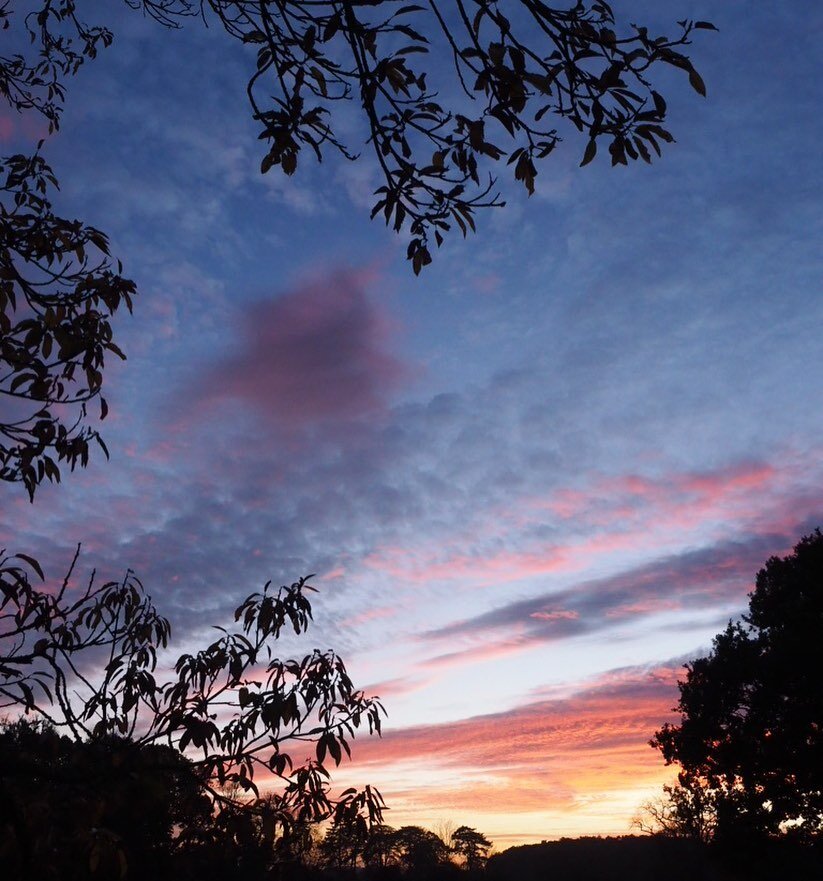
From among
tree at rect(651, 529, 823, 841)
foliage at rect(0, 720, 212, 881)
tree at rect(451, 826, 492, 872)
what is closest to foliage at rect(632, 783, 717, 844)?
tree at rect(651, 529, 823, 841)

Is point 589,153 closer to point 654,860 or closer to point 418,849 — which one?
point 654,860

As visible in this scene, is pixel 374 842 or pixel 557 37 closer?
pixel 557 37

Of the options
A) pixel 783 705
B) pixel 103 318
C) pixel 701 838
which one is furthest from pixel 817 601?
pixel 103 318

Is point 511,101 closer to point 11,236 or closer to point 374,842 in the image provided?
point 11,236

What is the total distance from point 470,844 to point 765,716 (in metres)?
83.3

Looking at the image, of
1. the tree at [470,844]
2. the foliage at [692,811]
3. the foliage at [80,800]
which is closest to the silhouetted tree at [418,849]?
the tree at [470,844]

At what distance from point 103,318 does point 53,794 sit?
2728 mm

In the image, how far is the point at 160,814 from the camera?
4.52 metres

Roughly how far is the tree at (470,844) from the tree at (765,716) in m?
75.1

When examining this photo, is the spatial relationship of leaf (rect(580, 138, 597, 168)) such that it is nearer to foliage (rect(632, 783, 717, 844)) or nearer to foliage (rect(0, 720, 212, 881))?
foliage (rect(0, 720, 212, 881))

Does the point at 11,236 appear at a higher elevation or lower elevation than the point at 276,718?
higher

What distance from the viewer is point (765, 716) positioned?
96.1 feet

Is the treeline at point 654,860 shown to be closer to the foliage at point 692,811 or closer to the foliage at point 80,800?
the foliage at point 692,811

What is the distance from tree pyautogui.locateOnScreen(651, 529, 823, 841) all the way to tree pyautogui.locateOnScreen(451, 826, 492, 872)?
75101 mm
